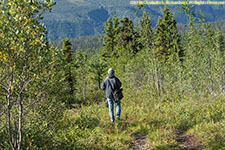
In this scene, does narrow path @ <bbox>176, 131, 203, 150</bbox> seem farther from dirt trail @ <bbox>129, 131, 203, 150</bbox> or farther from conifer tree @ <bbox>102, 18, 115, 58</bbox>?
conifer tree @ <bbox>102, 18, 115, 58</bbox>

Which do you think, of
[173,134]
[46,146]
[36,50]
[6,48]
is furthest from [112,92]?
[6,48]

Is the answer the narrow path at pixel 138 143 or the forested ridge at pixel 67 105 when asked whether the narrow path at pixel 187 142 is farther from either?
the narrow path at pixel 138 143

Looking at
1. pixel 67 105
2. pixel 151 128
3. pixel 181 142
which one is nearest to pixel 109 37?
pixel 67 105

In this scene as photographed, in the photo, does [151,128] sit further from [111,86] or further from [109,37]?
[109,37]

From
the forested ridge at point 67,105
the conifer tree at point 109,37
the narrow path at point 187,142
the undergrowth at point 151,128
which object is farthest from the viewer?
the conifer tree at point 109,37

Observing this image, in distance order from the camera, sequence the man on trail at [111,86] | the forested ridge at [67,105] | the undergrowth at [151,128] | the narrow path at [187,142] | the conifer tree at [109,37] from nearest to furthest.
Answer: the forested ridge at [67,105] → the narrow path at [187,142] → the undergrowth at [151,128] → the man on trail at [111,86] → the conifer tree at [109,37]

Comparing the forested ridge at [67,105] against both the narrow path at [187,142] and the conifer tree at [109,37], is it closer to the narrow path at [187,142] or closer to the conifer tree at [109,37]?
the narrow path at [187,142]

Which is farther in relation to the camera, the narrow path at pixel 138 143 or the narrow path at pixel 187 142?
the narrow path at pixel 138 143

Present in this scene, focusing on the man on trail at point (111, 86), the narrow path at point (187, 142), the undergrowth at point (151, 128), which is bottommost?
the narrow path at point (187, 142)

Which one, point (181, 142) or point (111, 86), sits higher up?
point (111, 86)

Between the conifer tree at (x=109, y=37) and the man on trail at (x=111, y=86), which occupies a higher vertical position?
the conifer tree at (x=109, y=37)

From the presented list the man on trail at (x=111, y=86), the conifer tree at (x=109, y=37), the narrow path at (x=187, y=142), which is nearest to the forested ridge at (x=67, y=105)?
the narrow path at (x=187, y=142)

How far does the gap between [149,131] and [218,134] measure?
2.06m

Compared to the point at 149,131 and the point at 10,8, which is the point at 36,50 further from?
the point at 149,131
